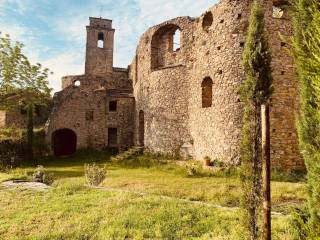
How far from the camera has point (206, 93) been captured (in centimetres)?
1875

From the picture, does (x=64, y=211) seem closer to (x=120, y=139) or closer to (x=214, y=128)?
(x=214, y=128)

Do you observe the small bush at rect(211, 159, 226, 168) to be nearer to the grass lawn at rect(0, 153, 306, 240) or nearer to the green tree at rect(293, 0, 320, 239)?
the grass lawn at rect(0, 153, 306, 240)

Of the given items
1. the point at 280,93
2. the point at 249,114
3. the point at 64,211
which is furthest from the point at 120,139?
the point at 249,114

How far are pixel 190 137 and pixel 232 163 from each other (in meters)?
4.67

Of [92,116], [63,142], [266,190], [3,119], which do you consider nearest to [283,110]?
[266,190]

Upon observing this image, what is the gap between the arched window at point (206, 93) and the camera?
18.6 m

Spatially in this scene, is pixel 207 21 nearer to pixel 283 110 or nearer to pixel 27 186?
pixel 283 110

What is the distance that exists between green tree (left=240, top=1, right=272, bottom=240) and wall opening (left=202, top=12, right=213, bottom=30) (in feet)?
41.7

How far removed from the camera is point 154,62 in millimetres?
23797

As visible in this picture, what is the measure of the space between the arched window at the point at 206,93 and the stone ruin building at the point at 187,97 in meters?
0.06

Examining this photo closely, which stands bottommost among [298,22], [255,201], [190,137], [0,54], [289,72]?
[255,201]

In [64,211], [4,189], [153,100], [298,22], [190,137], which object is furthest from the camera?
[153,100]

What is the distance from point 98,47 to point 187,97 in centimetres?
2599

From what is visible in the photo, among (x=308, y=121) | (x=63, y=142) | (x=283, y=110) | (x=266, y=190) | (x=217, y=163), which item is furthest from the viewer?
(x=63, y=142)
